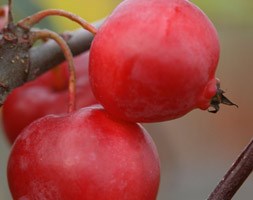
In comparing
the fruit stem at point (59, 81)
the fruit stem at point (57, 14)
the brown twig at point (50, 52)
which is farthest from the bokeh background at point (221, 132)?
the fruit stem at point (57, 14)

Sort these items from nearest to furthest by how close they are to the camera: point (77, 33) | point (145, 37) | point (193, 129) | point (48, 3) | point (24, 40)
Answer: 1. point (145, 37)
2. point (24, 40)
3. point (77, 33)
4. point (48, 3)
5. point (193, 129)

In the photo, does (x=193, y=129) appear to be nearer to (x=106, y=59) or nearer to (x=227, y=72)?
(x=227, y=72)

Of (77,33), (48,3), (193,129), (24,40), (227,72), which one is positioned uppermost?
(24,40)

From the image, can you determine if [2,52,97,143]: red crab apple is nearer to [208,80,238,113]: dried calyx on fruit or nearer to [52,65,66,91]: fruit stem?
[52,65,66,91]: fruit stem

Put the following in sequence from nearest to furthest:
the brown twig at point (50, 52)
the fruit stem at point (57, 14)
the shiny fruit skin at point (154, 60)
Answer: the shiny fruit skin at point (154, 60) → the fruit stem at point (57, 14) → the brown twig at point (50, 52)

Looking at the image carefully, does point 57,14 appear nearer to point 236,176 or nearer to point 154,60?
point 154,60

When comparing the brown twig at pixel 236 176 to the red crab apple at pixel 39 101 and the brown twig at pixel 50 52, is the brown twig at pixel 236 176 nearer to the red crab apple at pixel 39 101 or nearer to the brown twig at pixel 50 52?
the brown twig at pixel 50 52

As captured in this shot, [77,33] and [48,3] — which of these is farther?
[48,3]

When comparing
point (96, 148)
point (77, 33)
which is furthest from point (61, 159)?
point (77, 33)
